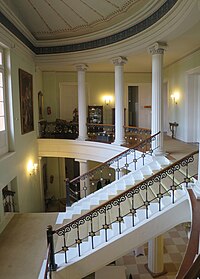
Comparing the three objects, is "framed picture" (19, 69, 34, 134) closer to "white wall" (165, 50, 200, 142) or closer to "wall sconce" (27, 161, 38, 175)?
"wall sconce" (27, 161, 38, 175)

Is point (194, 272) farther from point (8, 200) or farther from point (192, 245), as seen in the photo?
point (8, 200)

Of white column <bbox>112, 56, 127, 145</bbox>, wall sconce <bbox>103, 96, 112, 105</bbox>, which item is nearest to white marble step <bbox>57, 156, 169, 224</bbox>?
white column <bbox>112, 56, 127, 145</bbox>

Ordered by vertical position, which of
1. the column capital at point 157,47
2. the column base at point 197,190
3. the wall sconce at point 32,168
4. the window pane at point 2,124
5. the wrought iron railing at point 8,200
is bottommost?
the wrought iron railing at point 8,200

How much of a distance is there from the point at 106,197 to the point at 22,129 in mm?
3730

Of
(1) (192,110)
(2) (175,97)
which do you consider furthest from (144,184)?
(2) (175,97)

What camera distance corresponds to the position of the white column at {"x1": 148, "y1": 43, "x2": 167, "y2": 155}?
725 centimetres

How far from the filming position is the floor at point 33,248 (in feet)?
17.4

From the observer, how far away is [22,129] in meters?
9.08

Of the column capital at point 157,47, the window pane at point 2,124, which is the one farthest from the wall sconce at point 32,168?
the column capital at point 157,47

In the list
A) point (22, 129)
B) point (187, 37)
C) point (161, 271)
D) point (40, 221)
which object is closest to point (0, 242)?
point (40, 221)

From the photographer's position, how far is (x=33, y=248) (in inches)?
238

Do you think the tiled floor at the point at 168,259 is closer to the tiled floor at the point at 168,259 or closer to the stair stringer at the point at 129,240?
the tiled floor at the point at 168,259

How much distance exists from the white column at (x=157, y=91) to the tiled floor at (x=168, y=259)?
304 cm

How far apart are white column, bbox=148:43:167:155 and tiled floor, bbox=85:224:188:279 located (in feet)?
9.98
